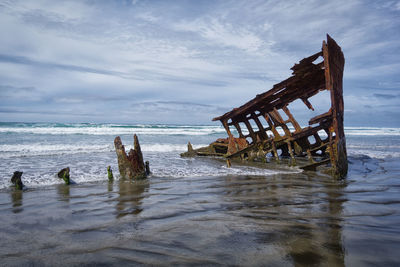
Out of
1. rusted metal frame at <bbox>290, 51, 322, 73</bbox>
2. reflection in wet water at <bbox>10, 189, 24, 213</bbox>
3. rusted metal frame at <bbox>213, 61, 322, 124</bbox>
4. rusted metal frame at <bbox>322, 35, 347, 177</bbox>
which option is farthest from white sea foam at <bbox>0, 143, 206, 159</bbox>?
rusted metal frame at <bbox>322, 35, 347, 177</bbox>

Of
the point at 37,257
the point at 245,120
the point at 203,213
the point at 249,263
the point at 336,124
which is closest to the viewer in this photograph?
the point at 249,263

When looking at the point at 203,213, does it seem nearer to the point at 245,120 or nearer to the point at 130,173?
the point at 130,173

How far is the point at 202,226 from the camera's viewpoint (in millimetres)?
3371

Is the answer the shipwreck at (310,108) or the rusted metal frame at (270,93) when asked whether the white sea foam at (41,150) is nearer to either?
the shipwreck at (310,108)

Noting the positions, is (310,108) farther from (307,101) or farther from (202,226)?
(202,226)

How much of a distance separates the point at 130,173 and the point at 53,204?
8.81 ft

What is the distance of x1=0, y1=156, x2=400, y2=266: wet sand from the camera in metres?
2.52

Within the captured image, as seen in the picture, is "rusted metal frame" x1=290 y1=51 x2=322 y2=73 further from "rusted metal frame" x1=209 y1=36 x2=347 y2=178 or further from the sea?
the sea

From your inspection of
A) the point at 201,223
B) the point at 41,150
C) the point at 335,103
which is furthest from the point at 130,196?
the point at 41,150

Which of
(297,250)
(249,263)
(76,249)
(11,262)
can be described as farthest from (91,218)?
(297,250)

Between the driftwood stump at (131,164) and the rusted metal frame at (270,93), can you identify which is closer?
the driftwood stump at (131,164)

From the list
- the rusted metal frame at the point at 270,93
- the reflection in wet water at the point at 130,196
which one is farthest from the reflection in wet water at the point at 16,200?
the rusted metal frame at the point at 270,93

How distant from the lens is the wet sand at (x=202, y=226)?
2.52 metres

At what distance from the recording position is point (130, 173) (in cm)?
721
